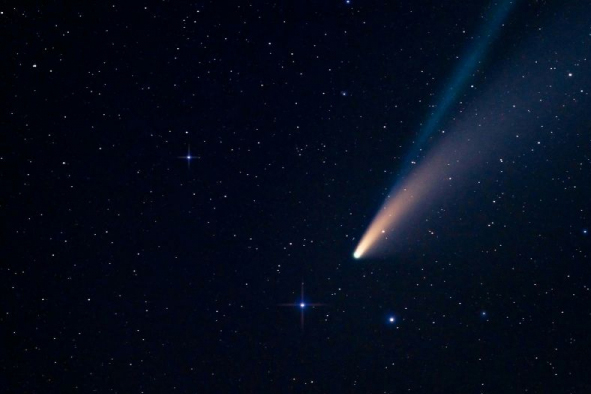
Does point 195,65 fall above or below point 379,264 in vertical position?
above

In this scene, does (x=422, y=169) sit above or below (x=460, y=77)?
below

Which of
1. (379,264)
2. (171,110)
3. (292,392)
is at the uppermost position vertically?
(171,110)

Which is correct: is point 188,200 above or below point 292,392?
above

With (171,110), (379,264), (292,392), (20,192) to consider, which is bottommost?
(292,392)

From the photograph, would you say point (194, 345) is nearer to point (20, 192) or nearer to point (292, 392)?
point (292, 392)

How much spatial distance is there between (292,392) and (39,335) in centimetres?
46

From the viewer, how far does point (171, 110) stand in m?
0.86

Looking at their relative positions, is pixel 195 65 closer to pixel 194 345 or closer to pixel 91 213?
pixel 91 213

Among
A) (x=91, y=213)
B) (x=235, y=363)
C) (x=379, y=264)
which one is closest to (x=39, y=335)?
(x=91, y=213)

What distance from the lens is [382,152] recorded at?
35.3 inches

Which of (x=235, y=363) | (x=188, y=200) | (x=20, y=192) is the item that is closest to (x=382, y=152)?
(x=188, y=200)

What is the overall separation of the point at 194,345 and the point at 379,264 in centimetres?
36

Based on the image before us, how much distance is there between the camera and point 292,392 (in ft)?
2.91

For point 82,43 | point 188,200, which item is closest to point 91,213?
point 188,200
